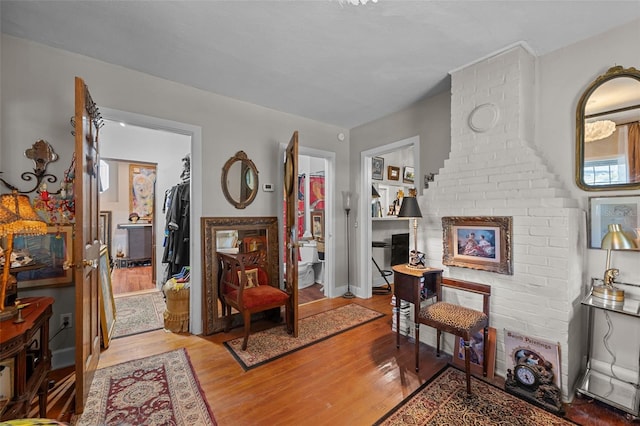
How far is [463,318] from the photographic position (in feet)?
6.80

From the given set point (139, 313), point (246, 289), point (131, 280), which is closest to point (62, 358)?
point (139, 313)

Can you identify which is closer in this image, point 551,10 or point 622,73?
point 551,10

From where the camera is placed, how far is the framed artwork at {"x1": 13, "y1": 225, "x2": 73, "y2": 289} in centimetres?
213

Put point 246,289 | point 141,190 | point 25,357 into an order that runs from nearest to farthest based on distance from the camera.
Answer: point 25,357
point 246,289
point 141,190

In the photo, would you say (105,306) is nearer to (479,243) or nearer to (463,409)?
(463,409)

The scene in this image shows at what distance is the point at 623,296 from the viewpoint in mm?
1804

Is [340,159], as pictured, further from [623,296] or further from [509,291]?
[623,296]

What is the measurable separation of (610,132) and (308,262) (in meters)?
3.96

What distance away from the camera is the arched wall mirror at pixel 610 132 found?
74.7 inches

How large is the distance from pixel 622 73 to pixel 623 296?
1570 millimetres

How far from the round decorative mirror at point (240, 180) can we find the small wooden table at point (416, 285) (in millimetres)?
1869

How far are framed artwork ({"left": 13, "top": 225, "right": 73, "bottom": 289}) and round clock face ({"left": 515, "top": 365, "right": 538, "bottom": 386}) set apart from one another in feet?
11.8

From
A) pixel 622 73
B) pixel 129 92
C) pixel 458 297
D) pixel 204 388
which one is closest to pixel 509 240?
pixel 458 297

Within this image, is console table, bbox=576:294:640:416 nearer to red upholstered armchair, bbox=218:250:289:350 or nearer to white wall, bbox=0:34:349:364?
red upholstered armchair, bbox=218:250:289:350
